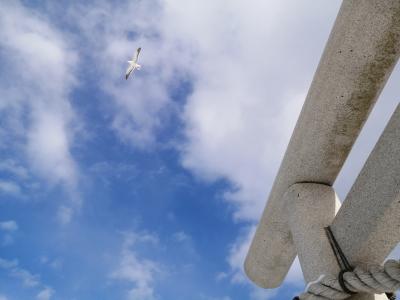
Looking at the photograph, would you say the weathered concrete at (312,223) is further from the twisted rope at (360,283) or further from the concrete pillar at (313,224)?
the twisted rope at (360,283)

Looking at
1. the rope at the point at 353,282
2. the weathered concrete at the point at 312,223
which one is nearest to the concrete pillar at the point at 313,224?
the weathered concrete at the point at 312,223

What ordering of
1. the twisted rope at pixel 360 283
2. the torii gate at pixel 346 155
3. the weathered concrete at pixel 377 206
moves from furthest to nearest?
1. the torii gate at pixel 346 155
2. the weathered concrete at pixel 377 206
3. the twisted rope at pixel 360 283

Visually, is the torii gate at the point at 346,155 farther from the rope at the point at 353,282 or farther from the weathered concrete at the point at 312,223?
the rope at the point at 353,282

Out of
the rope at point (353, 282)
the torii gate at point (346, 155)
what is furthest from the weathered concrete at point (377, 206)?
the rope at point (353, 282)

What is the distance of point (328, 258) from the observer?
380 cm

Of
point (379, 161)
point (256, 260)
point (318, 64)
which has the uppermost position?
point (318, 64)

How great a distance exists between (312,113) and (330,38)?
0.78 meters

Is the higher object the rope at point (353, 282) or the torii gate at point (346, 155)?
the torii gate at point (346, 155)

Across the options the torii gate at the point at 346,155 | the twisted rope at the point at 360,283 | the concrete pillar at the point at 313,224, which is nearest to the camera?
the twisted rope at the point at 360,283

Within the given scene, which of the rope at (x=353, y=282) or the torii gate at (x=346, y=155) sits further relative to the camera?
the torii gate at (x=346, y=155)

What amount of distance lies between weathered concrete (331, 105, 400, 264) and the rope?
0.16 metres

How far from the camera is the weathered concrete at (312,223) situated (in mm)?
3832

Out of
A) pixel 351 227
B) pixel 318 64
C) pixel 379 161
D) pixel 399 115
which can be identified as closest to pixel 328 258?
pixel 351 227

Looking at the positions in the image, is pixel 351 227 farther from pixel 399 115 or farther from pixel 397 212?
pixel 399 115
